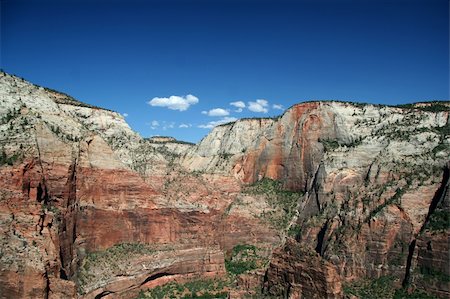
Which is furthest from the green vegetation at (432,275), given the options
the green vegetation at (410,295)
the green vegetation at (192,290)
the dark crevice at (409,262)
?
the green vegetation at (192,290)

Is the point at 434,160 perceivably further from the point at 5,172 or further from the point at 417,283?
the point at 5,172

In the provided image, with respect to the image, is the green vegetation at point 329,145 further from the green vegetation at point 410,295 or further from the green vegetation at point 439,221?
the green vegetation at point 410,295

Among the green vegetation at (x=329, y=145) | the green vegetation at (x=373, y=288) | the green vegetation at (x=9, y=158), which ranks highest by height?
the green vegetation at (x=329, y=145)

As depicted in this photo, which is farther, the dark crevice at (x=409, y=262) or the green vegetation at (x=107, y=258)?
the dark crevice at (x=409, y=262)

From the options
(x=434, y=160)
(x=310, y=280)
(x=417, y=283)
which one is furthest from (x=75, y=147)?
(x=434, y=160)

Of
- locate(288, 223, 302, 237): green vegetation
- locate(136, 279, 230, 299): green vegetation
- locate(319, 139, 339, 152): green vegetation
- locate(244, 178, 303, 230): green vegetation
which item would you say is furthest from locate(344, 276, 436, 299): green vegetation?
locate(319, 139, 339, 152): green vegetation
